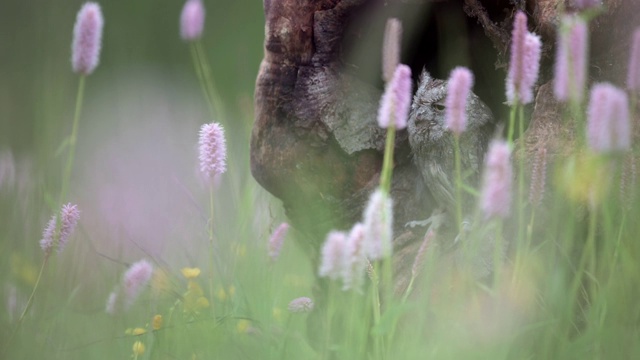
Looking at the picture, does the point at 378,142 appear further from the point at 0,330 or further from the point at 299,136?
the point at 0,330

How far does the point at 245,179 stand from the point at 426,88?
0.77 m

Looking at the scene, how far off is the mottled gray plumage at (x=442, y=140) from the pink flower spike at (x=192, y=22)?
0.64 metres

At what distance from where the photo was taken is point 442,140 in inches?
77.8

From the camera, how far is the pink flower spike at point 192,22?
229 centimetres

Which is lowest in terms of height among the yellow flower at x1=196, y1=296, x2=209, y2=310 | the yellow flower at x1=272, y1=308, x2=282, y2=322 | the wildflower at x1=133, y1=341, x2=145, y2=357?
the wildflower at x1=133, y1=341, x2=145, y2=357

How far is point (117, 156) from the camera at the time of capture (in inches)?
110

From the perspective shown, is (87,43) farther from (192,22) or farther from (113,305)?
(192,22)

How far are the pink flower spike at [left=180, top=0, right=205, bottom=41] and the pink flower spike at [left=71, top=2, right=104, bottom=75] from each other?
75 cm

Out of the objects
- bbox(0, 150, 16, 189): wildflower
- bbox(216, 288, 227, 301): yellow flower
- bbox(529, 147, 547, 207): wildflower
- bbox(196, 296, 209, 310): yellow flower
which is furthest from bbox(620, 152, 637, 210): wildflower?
bbox(0, 150, 16, 189): wildflower

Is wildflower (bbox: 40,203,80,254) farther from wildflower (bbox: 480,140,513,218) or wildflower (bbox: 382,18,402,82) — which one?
wildflower (bbox: 480,140,513,218)

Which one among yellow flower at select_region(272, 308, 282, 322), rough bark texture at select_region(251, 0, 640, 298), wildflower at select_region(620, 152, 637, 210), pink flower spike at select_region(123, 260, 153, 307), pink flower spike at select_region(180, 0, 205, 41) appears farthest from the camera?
pink flower spike at select_region(180, 0, 205, 41)

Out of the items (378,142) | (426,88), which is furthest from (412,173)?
(426,88)

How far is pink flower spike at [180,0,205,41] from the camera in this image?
7.52ft

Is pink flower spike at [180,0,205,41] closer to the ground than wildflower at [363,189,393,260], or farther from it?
farther from it
